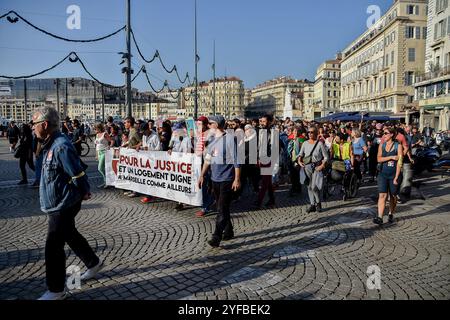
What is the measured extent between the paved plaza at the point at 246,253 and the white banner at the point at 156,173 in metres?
0.41

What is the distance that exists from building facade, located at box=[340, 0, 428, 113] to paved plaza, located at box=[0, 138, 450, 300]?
162 ft

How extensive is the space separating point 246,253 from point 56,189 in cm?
276

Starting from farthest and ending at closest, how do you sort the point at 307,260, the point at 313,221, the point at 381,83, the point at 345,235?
the point at 381,83 → the point at 313,221 → the point at 345,235 → the point at 307,260

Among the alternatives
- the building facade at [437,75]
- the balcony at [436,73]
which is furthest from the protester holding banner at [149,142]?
the balcony at [436,73]

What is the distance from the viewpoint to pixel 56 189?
378 cm

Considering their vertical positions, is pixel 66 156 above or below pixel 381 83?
below

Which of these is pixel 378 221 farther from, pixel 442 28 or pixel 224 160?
pixel 442 28

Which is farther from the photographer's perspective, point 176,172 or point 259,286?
point 176,172

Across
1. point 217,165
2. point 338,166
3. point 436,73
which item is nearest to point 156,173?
point 217,165

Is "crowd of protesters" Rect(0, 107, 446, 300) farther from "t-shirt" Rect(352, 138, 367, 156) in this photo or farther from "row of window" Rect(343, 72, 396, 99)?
"row of window" Rect(343, 72, 396, 99)

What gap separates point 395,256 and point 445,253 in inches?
33.3

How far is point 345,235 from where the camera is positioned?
6.11m
